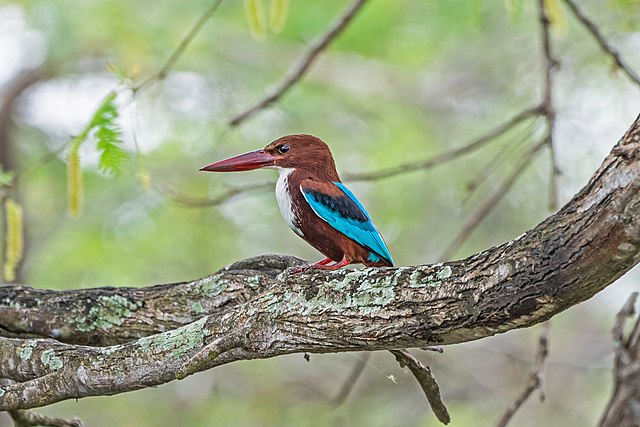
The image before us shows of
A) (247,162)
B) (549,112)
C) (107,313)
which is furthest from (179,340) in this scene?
(549,112)

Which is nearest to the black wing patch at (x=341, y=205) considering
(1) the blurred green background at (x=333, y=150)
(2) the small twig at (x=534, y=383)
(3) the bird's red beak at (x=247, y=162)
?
(3) the bird's red beak at (x=247, y=162)

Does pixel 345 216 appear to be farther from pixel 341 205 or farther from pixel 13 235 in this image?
pixel 13 235

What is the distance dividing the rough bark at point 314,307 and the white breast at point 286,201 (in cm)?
20

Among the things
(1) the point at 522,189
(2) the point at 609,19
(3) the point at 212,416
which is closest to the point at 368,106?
(1) the point at 522,189

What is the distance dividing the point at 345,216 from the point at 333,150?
217 inches

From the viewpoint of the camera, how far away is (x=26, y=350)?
2672 mm

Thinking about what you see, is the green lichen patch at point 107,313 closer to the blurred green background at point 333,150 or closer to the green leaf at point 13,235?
the green leaf at point 13,235

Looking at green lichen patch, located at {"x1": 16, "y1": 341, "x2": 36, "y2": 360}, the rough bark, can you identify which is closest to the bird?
the rough bark

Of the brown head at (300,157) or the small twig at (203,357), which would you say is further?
the brown head at (300,157)

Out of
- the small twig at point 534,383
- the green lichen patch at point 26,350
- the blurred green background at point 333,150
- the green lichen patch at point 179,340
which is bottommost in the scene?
the green lichen patch at point 179,340

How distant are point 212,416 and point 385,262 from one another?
210 inches

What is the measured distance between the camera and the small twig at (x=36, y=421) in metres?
2.83

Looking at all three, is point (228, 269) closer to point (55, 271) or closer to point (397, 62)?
point (55, 271)

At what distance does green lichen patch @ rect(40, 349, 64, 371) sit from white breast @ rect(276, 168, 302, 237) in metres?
0.90
